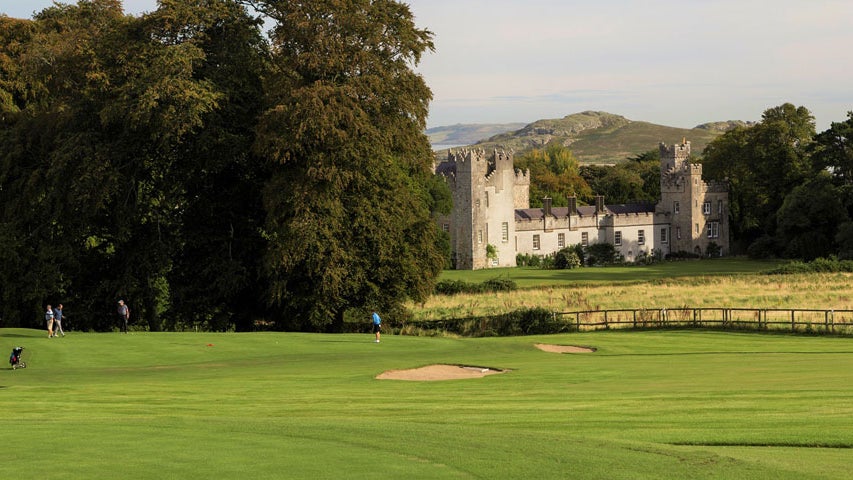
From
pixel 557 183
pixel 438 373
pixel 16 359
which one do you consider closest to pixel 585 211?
pixel 557 183

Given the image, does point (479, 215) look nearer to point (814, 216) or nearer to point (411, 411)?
point (814, 216)

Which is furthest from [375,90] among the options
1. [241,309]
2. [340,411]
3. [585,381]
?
Result: [340,411]

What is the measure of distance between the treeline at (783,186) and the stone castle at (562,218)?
10.0ft

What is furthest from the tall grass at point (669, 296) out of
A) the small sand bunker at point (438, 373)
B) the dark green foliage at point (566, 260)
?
the small sand bunker at point (438, 373)

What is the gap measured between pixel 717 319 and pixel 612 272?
3907 cm

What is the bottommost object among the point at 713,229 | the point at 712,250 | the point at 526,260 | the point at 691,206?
the point at 526,260

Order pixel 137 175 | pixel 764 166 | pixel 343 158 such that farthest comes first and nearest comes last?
pixel 764 166
pixel 137 175
pixel 343 158

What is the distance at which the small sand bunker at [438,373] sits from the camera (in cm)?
2691

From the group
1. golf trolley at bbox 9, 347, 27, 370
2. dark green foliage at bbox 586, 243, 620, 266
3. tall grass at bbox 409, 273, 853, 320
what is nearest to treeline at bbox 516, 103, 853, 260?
dark green foliage at bbox 586, 243, 620, 266

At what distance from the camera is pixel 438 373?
92.3 ft

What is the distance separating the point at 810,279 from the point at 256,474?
5771cm

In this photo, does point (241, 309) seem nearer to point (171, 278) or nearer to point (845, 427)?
point (171, 278)

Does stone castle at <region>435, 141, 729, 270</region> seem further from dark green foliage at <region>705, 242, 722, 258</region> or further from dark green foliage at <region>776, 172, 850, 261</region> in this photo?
dark green foliage at <region>776, 172, 850, 261</region>

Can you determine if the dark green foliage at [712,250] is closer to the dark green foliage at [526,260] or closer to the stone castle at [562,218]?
the stone castle at [562,218]
